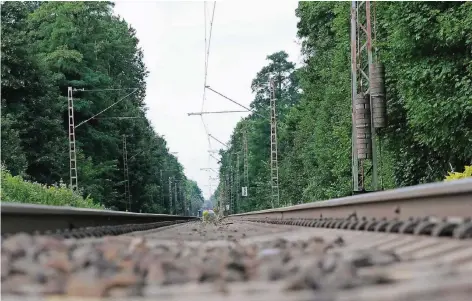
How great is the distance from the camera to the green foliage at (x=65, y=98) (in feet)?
125

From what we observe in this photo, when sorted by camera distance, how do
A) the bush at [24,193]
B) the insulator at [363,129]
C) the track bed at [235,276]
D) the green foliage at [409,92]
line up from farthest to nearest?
the bush at [24,193]
the insulator at [363,129]
the green foliage at [409,92]
the track bed at [235,276]

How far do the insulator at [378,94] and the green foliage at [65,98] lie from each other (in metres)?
19.8

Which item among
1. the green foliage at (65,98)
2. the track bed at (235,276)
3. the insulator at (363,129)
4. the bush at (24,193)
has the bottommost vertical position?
the track bed at (235,276)

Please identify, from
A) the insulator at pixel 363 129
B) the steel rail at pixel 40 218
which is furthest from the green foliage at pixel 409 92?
the steel rail at pixel 40 218

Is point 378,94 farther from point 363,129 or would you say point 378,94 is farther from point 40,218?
point 40,218

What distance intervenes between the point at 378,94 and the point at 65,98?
1393 inches

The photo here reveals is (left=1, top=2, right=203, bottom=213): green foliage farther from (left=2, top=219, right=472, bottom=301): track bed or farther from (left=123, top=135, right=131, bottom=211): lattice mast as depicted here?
(left=2, top=219, right=472, bottom=301): track bed

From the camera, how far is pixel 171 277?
5.46 feet

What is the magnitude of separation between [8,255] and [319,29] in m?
41.7

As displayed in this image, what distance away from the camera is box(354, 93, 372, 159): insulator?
17.9 metres

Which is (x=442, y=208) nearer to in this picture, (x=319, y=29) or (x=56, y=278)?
(x=56, y=278)

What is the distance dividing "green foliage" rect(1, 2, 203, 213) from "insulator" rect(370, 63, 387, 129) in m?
19.8

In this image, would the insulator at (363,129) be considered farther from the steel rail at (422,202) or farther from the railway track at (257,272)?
the railway track at (257,272)

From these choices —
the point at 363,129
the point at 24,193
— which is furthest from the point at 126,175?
the point at 363,129
